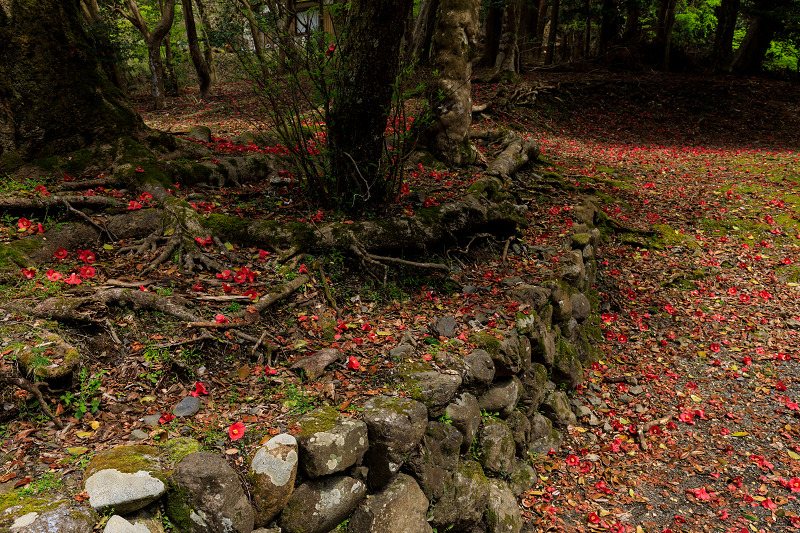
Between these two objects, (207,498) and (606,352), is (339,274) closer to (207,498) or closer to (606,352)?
(207,498)

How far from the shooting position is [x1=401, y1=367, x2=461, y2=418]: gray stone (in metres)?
3.52

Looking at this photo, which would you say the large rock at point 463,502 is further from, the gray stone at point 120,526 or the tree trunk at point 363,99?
the tree trunk at point 363,99

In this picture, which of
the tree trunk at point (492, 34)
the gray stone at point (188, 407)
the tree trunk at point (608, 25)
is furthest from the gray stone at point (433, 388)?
the tree trunk at point (608, 25)

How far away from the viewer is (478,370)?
404 centimetres

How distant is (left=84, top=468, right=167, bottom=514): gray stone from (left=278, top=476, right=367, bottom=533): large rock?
757 millimetres

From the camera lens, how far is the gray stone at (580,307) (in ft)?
20.6

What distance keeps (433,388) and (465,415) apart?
1.51 feet

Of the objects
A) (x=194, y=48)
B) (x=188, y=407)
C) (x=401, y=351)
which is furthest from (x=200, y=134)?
(x=194, y=48)

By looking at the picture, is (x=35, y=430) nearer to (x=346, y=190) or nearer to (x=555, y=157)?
(x=346, y=190)

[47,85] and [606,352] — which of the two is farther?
[606,352]

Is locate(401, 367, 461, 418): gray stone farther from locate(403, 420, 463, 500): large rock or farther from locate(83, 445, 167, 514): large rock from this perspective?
locate(83, 445, 167, 514): large rock

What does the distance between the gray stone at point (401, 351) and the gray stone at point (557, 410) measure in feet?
7.28

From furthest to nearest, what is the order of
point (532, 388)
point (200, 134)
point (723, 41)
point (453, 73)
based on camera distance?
point (723, 41)
point (453, 73)
point (200, 134)
point (532, 388)

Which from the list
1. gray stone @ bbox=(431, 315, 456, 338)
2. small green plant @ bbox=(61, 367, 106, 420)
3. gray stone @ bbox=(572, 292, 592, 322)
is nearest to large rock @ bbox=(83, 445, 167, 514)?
small green plant @ bbox=(61, 367, 106, 420)
